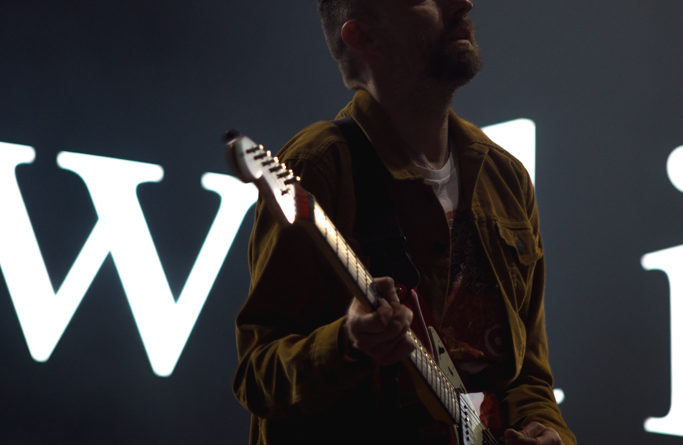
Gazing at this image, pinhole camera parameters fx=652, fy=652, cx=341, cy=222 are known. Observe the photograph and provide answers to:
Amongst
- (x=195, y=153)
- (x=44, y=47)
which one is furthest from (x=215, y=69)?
(x=44, y=47)

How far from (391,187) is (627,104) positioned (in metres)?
2.00

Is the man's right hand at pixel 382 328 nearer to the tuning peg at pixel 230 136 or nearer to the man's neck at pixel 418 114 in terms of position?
the tuning peg at pixel 230 136

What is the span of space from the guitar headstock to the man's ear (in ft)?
1.77

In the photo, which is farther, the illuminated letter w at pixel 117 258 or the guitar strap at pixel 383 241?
the illuminated letter w at pixel 117 258

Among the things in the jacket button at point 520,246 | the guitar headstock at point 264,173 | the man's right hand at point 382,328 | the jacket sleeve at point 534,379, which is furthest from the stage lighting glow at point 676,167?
the guitar headstock at point 264,173

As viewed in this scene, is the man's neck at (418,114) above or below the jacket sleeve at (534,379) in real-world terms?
above

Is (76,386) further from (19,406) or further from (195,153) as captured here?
(195,153)

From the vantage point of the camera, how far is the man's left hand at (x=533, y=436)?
1115 millimetres

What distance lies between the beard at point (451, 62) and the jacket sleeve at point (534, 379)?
32 centimetres

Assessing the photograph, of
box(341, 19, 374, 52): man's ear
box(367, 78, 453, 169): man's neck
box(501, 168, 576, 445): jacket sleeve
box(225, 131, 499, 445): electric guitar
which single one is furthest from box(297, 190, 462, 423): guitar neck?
box(341, 19, 374, 52): man's ear

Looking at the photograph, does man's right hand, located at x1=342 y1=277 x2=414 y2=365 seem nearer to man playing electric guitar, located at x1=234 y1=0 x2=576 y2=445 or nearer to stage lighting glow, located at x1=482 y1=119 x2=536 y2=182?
man playing electric guitar, located at x1=234 y1=0 x2=576 y2=445

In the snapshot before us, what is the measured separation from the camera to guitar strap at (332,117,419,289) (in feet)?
3.37

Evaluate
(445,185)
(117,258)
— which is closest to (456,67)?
(445,185)

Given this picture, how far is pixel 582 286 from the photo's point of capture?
9.02 ft
